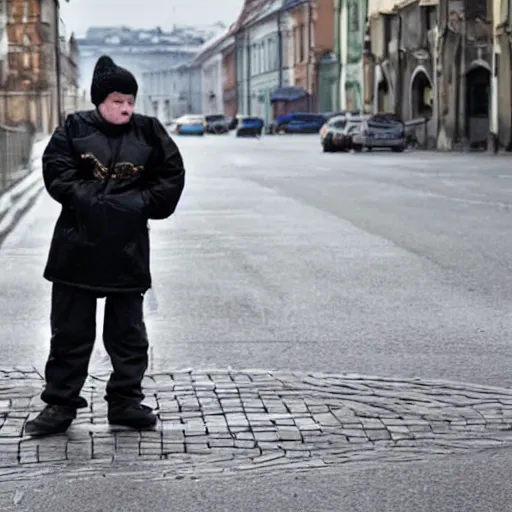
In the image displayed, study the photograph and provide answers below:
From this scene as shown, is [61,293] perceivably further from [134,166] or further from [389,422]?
[389,422]

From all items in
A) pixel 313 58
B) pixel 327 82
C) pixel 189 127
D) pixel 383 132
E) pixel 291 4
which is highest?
pixel 291 4

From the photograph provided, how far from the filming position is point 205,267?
44.7ft

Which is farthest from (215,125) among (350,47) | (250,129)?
(350,47)

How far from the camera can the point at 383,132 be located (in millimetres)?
51219

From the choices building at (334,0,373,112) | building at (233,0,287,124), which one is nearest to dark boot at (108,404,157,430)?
building at (334,0,373,112)

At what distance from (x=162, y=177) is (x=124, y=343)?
0.75 metres

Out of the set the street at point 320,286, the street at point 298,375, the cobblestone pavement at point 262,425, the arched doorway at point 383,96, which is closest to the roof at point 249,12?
the arched doorway at point 383,96

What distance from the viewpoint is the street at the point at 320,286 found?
28.3 feet

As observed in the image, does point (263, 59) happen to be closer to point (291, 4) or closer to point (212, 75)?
point (291, 4)

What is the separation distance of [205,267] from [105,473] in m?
8.05

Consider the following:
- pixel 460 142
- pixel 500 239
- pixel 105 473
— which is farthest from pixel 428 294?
pixel 460 142

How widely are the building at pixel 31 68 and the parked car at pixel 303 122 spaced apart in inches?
660

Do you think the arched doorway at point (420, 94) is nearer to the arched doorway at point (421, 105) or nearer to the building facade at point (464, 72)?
the arched doorway at point (421, 105)

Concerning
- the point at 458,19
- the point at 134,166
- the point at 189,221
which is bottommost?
the point at 189,221
